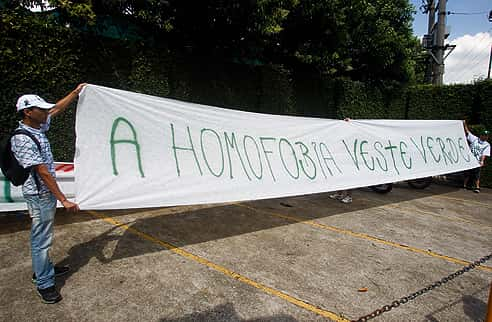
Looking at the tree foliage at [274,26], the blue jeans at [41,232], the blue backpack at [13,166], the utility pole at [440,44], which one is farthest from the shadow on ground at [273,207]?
the utility pole at [440,44]

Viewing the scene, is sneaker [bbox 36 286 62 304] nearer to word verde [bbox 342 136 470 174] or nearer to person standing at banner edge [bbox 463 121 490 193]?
word verde [bbox 342 136 470 174]

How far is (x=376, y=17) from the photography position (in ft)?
33.0

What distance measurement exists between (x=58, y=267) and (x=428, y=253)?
4.59m

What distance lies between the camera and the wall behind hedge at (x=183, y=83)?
15.3 feet

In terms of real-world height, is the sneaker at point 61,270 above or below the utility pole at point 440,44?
below

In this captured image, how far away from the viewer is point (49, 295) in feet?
8.41

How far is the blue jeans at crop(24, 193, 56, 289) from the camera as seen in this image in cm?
251

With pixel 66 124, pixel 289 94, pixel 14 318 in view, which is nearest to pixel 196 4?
pixel 66 124

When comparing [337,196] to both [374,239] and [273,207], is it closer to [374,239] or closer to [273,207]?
[273,207]

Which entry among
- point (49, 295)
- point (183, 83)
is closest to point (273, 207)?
point (183, 83)

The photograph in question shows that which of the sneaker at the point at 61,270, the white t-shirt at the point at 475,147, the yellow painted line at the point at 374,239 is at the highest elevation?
the white t-shirt at the point at 475,147

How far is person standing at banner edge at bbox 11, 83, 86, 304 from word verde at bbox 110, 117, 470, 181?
56 centimetres

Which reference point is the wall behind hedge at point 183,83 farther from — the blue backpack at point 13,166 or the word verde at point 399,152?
the word verde at point 399,152

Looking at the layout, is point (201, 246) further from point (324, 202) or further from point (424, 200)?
point (424, 200)
